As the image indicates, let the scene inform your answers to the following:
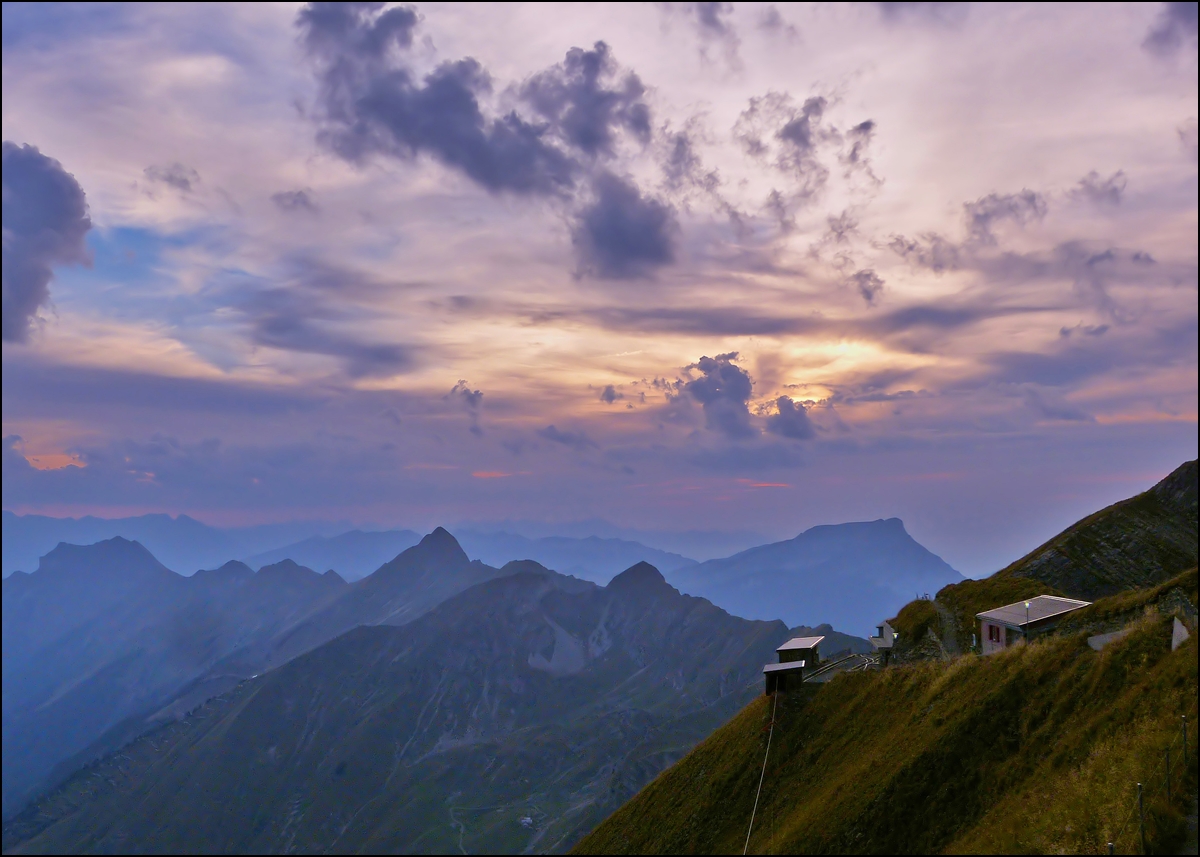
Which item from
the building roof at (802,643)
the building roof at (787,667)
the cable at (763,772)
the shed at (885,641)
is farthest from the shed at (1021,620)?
the building roof at (802,643)

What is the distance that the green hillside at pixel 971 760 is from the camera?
2953 centimetres

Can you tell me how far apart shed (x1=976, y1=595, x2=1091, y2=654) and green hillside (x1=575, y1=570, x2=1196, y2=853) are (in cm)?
484

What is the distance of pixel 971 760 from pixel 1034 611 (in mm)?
19029

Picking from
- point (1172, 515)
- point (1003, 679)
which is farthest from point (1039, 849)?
point (1172, 515)

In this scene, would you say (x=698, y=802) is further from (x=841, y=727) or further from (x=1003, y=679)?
(x=1003, y=679)

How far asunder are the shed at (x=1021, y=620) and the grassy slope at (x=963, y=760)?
5.68 metres

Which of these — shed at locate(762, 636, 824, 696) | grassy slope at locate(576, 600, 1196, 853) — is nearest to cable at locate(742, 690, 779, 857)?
grassy slope at locate(576, 600, 1196, 853)

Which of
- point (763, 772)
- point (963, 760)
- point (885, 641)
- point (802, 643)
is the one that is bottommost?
point (763, 772)

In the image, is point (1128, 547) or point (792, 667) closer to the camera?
point (792, 667)

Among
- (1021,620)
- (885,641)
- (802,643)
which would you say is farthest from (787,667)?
(1021,620)

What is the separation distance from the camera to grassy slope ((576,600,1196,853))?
1185 inches

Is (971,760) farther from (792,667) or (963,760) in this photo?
(792,667)

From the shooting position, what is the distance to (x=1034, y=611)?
52562 mm

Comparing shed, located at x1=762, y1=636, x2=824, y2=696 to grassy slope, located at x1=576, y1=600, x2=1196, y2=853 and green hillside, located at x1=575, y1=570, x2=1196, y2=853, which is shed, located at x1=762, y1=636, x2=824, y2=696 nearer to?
green hillside, located at x1=575, y1=570, x2=1196, y2=853
